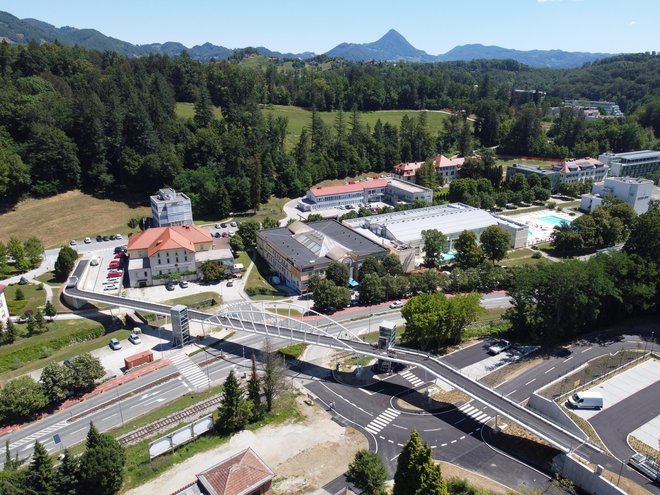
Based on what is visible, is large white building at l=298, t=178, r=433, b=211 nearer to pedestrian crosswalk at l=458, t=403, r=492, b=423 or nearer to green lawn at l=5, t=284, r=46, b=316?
green lawn at l=5, t=284, r=46, b=316

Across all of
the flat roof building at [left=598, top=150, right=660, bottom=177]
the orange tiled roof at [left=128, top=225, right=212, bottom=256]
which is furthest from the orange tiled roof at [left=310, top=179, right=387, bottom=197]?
the flat roof building at [left=598, top=150, right=660, bottom=177]

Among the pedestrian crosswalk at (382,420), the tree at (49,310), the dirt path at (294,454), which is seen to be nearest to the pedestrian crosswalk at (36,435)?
the dirt path at (294,454)

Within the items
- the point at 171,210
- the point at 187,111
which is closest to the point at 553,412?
the point at 171,210

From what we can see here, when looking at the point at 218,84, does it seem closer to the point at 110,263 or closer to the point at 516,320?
the point at 110,263

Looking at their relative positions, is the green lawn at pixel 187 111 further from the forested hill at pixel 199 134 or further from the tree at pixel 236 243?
the tree at pixel 236 243

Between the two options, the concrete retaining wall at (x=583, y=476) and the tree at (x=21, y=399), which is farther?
the tree at (x=21, y=399)
